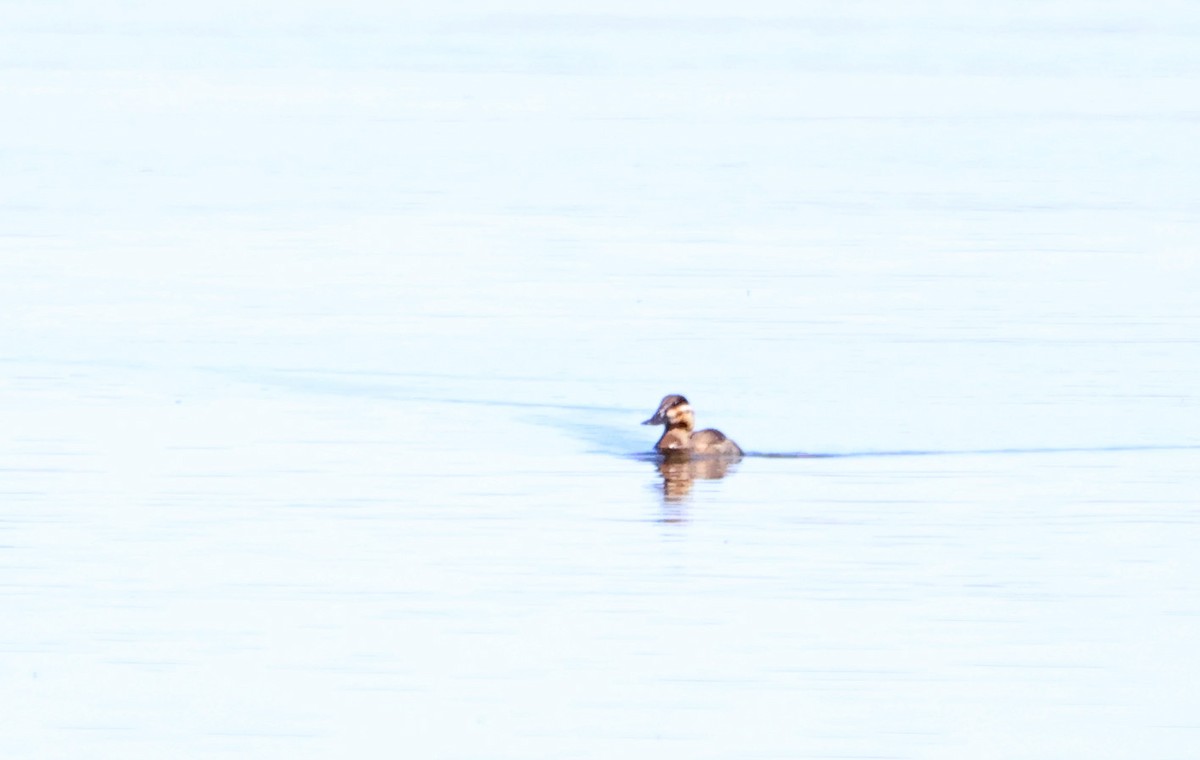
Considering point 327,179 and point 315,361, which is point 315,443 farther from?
point 327,179

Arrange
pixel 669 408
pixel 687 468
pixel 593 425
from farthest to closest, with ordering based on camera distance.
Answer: pixel 593 425
pixel 669 408
pixel 687 468

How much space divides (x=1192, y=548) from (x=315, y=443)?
14.3ft

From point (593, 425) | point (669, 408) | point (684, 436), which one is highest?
point (593, 425)

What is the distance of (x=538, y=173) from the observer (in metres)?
24.4

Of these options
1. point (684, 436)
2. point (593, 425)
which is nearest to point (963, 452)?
point (684, 436)

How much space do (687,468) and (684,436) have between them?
33cm

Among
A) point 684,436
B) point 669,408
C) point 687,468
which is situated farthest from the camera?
point 669,408

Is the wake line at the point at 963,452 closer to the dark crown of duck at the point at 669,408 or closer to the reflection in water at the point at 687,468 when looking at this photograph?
the reflection in water at the point at 687,468

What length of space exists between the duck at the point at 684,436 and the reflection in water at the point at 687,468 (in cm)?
3

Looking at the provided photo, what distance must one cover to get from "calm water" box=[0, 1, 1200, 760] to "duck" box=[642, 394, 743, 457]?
145mm

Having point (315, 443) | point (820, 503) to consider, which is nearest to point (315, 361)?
point (315, 443)

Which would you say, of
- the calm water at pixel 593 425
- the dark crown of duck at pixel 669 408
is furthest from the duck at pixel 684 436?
the calm water at pixel 593 425

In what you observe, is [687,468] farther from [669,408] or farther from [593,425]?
[593,425]

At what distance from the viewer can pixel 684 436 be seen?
13391 mm
